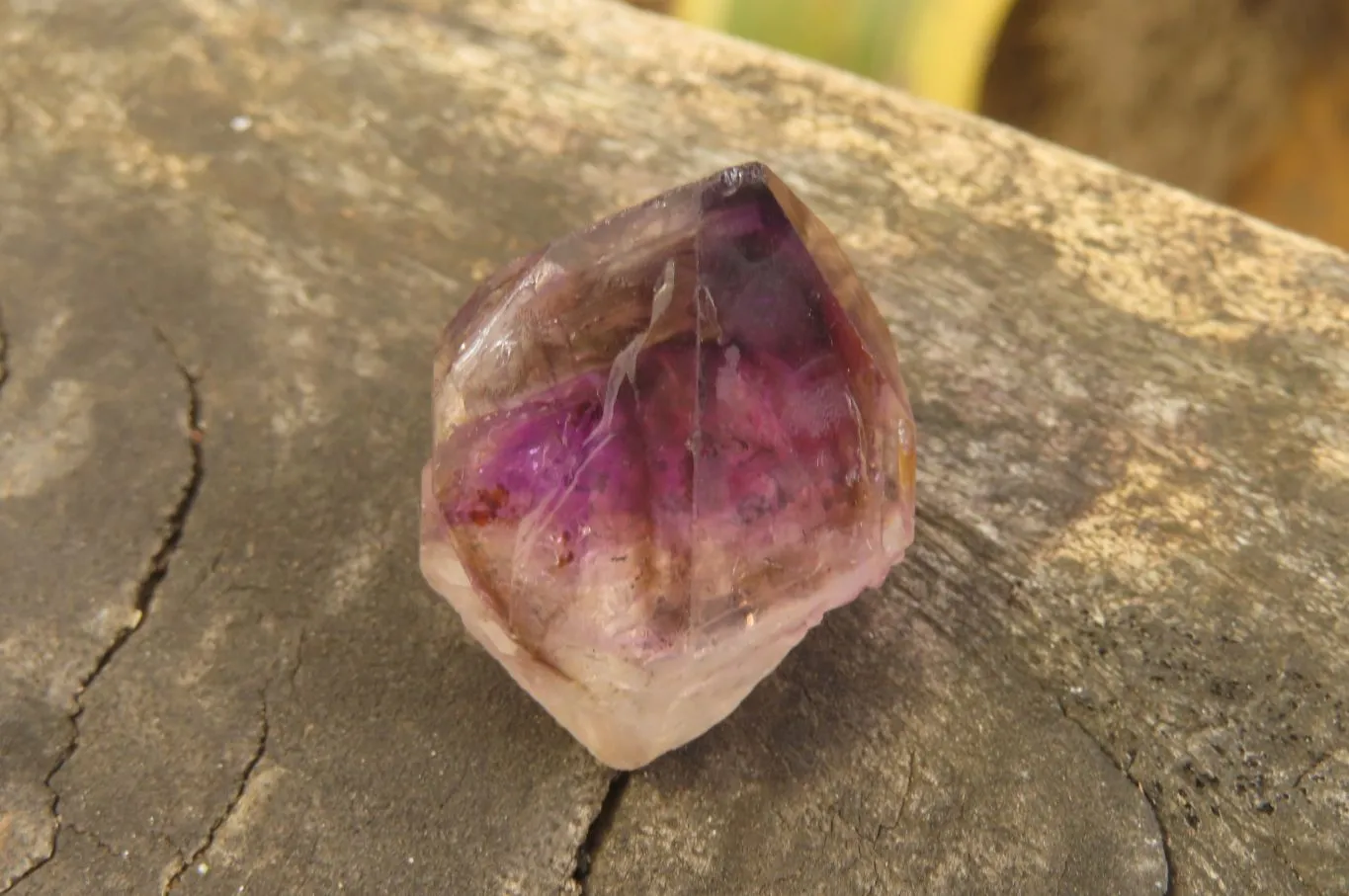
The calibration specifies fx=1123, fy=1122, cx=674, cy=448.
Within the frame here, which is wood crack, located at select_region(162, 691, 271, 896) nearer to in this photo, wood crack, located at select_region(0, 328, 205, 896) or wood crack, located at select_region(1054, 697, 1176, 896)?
wood crack, located at select_region(0, 328, 205, 896)

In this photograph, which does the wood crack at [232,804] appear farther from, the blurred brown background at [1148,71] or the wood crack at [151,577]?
the blurred brown background at [1148,71]

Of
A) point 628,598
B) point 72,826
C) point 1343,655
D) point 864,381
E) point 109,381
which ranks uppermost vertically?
point 864,381

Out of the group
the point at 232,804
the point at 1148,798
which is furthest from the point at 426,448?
the point at 1148,798

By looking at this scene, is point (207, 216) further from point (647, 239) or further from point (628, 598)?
point (628, 598)

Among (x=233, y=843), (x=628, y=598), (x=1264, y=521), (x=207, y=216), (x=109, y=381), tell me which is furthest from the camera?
(x=207, y=216)

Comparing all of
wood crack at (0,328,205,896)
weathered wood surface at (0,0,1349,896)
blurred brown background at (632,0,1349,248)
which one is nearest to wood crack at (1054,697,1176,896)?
weathered wood surface at (0,0,1349,896)

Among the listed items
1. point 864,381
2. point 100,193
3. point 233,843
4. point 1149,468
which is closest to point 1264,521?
point 1149,468

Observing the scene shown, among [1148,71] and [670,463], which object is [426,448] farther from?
[1148,71]
